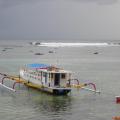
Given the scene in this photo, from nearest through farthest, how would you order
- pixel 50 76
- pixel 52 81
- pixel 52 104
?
pixel 52 104 < pixel 52 81 < pixel 50 76

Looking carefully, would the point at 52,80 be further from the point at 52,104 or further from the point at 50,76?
the point at 52,104

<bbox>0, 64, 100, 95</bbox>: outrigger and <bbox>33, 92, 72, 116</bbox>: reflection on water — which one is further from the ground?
<bbox>0, 64, 100, 95</bbox>: outrigger

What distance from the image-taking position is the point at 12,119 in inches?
1533

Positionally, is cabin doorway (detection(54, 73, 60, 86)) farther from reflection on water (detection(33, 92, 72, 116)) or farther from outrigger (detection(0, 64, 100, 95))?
reflection on water (detection(33, 92, 72, 116))

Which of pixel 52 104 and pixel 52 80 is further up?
pixel 52 80

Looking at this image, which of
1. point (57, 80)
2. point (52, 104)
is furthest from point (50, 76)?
point (52, 104)

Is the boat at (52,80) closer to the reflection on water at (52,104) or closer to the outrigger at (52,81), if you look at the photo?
the outrigger at (52,81)

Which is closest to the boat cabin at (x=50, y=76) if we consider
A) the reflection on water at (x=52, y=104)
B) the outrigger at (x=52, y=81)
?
the outrigger at (x=52, y=81)

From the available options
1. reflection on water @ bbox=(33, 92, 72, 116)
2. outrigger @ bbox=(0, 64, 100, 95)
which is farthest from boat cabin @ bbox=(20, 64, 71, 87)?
reflection on water @ bbox=(33, 92, 72, 116)

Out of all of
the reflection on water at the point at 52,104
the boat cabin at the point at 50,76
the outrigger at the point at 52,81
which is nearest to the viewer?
the reflection on water at the point at 52,104

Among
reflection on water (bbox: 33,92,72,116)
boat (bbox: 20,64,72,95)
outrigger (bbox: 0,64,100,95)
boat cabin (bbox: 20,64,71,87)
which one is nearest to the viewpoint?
reflection on water (bbox: 33,92,72,116)

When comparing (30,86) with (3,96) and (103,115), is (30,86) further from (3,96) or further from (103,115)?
(103,115)

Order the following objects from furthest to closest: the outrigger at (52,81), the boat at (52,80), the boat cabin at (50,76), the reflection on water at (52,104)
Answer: the boat cabin at (50,76)
the outrigger at (52,81)
the boat at (52,80)
the reflection on water at (52,104)

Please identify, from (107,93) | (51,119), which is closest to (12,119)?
(51,119)
